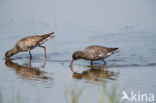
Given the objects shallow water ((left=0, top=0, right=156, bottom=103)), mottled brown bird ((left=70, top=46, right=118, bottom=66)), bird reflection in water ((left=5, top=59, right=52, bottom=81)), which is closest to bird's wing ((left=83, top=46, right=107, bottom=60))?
mottled brown bird ((left=70, top=46, right=118, bottom=66))

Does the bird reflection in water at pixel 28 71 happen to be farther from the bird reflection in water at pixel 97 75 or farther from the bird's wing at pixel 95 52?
the bird's wing at pixel 95 52

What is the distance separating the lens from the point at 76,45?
1495cm

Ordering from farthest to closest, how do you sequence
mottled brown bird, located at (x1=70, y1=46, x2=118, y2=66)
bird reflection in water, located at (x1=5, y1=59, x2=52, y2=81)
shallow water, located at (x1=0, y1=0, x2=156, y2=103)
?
1. mottled brown bird, located at (x1=70, y1=46, x2=118, y2=66)
2. bird reflection in water, located at (x1=5, y1=59, x2=52, y2=81)
3. shallow water, located at (x1=0, y1=0, x2=156, y2=103)

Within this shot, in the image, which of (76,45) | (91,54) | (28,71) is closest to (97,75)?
(91,54)

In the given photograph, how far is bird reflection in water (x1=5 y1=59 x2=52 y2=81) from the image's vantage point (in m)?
9.84

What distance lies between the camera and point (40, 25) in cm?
1830

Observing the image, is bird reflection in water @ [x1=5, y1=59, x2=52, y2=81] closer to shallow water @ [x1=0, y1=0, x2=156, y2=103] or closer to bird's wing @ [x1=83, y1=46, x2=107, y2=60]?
shallow water @ [x1=0, y1=0, x2=156, y2=103]

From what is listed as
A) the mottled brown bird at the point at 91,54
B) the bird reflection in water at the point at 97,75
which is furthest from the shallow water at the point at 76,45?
the mottled brown bird at the point at 91,54

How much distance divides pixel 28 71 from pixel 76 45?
451 cm

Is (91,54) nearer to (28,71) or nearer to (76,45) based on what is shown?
(28,71)

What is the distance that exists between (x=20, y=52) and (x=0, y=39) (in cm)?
125

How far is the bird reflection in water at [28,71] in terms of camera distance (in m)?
9.84

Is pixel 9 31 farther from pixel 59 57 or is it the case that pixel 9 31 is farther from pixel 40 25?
pixel 59 57

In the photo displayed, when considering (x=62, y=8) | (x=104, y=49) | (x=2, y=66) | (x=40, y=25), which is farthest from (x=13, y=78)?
(x=62, y=8)
